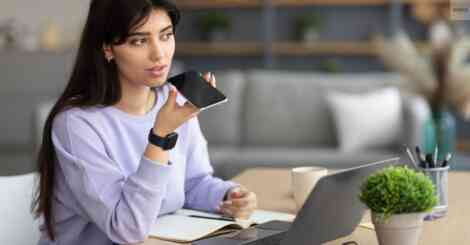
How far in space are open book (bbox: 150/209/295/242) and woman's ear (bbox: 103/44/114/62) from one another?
0.33 m

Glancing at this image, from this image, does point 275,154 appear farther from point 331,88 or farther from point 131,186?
point 131,186

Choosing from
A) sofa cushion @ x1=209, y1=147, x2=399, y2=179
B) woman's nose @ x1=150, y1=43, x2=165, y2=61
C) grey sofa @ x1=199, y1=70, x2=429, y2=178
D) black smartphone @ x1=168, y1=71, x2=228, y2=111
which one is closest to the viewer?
black smartphone @ x1=168, y1=71, x2=228, y2=111

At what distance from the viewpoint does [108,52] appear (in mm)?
1686

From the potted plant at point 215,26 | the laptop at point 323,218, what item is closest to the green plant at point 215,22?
the potted plant at point 215,26

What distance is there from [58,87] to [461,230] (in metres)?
4.43

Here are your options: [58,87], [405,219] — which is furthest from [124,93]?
[58,87]

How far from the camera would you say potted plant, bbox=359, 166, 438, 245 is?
134cm

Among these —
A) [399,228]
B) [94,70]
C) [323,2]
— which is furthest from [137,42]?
[323,2]

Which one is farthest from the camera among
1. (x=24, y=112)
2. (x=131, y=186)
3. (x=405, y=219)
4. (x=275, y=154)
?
(x=24, y=112)

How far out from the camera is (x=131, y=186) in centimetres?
154

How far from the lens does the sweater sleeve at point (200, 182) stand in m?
1.82

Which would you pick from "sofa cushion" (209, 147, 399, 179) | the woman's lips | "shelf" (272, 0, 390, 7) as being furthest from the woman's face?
"shelf" (272, 0, 390, 7)

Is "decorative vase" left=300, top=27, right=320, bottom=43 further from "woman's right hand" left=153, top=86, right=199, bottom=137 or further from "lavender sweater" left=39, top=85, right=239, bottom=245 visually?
"woman's right hand" left=153, top=86, right=199, bottom=137

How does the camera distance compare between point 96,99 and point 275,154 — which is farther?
point 275,154
